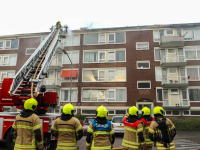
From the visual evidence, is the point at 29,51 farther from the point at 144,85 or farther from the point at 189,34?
the point at 189,34

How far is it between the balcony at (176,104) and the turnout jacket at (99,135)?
59.9ft

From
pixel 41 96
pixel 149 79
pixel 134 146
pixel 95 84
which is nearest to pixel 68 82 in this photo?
pixel 95 84

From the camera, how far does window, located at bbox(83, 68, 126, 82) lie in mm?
22688

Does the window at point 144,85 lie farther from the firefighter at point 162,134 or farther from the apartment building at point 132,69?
the firefighter at point 162,134

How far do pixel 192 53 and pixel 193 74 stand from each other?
9.10ft

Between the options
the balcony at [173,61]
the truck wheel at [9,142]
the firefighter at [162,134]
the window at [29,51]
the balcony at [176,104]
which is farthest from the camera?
the window at [29,51]

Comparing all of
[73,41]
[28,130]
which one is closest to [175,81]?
[73,41]

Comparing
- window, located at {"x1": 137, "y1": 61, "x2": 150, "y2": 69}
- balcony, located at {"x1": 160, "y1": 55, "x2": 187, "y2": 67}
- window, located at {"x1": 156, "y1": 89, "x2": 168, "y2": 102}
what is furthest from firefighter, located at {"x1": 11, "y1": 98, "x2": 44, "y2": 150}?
balcony, located at {"x1": 160, "y1": 55, "x2": 187, "y2": 67}

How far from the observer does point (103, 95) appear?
2259 centimetres

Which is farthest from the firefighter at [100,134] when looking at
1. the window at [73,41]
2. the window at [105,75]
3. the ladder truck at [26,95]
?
the window at [73,41]

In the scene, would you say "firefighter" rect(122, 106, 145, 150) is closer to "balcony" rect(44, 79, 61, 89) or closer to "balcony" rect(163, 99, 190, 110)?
"balcony" rect(163, 99, 190, 110)

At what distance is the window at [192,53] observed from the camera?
21922mm

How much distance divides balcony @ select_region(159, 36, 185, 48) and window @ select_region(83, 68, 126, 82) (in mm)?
6121

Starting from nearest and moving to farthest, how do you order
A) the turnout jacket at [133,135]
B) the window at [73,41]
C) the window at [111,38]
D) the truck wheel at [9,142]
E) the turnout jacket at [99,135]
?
1. the turnout jacket at [99,135]
2. the turnout jacket at [133,135]
3. the truck wheel at [9,142]
4. the window at [111,38]
5. the window at [73,41]
